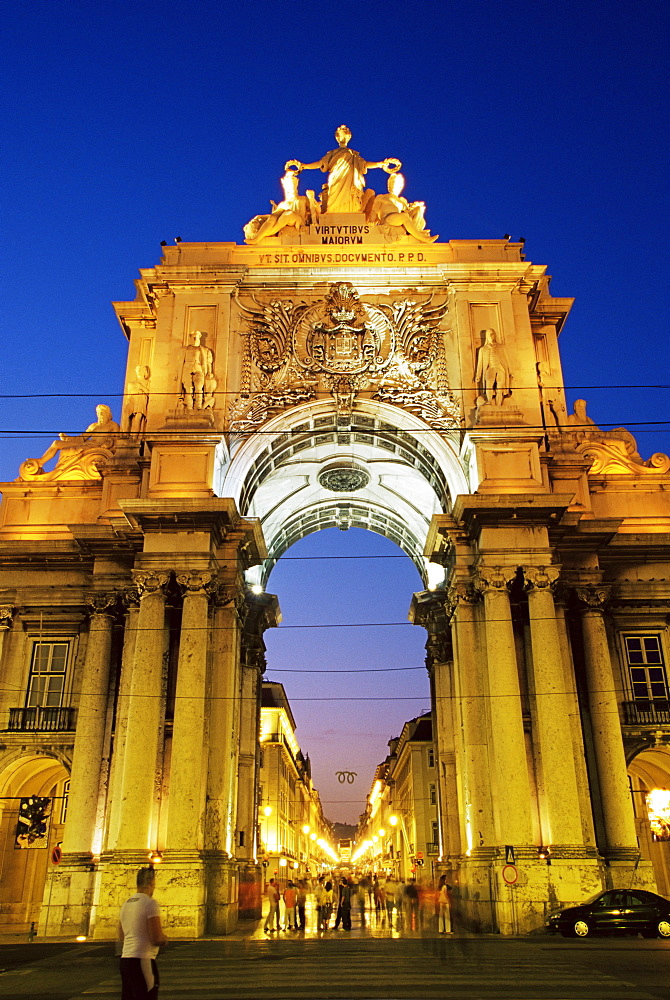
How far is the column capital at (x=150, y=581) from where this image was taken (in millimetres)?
27328

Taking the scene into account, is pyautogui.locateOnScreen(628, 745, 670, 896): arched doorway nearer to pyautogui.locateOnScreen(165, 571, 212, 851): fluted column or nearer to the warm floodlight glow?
the warm floodlight glow

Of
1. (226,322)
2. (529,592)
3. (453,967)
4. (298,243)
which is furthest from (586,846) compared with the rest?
(298,243)

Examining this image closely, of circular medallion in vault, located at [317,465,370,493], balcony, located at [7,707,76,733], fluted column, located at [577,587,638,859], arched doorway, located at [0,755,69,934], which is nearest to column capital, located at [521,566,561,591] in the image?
fluted column, located at [577,587,638,859]

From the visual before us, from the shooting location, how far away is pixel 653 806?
31.0 m

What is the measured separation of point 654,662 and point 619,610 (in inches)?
82.9

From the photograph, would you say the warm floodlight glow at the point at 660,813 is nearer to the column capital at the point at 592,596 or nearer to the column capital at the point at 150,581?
the column capital at the point at 592,596

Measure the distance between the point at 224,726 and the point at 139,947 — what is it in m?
19.2

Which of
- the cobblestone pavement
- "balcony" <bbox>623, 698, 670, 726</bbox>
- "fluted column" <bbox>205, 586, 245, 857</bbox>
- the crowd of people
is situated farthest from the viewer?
"balcony" <bbox>623, 698, 670, 726</bbox>

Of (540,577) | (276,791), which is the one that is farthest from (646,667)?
(276,791)

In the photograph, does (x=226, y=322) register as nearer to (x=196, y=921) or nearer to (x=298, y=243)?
(x=298, y=243)

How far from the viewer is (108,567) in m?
30.3

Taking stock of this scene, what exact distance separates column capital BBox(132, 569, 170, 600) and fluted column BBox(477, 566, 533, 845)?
9.79 metres

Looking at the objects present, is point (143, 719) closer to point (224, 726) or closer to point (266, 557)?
point (224, 726)

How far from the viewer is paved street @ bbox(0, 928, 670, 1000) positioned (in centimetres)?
1315
